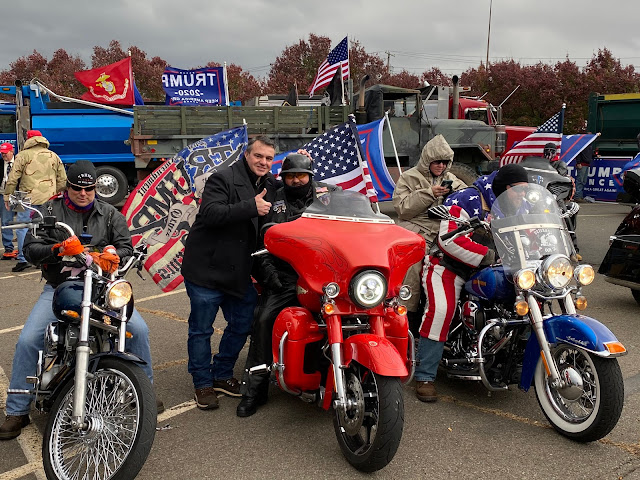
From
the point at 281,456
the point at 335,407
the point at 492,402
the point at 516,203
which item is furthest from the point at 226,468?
the point at 516,203

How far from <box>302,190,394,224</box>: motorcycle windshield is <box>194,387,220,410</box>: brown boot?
144cm

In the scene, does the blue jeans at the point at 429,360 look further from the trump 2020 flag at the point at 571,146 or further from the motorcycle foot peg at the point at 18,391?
the trump 2020 flag at the point at 571,146

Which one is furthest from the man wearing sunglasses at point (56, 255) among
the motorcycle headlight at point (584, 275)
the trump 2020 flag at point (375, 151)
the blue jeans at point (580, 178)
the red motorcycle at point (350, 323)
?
the blue jeans at point (580, 178)

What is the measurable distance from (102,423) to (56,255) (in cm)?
99

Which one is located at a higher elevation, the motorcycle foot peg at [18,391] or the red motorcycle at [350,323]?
the red motorcycle at [350,323]

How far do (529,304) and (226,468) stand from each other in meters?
1.90

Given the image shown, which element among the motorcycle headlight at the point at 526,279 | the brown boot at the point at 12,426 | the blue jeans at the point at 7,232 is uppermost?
the motorcycle headlight at the point at 526,279

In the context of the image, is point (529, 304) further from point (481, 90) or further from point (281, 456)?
point (481, 90)

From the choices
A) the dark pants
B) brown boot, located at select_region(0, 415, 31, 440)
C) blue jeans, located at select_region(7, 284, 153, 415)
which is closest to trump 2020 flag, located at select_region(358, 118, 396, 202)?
the dark pants

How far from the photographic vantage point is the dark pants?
12.9ft

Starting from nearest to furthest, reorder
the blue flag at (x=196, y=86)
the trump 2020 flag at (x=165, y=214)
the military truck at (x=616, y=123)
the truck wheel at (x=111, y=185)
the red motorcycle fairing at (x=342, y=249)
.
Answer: the red motorcycle fairing at (x=342, y=249) → the trump 2020 flag at (x=165, y=214) → the military truck at (x=616, y=123) → the truck wheel at (x=111, y=185) → the blue flag at (x=196, y=86)

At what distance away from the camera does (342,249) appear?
10.9ft

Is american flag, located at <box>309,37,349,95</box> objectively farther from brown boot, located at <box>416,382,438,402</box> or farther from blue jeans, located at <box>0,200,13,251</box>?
brown boot, located at <box>416,382,438,402</box>

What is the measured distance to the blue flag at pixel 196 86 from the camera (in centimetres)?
1517
